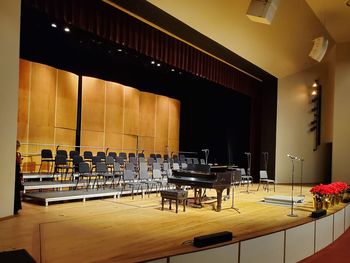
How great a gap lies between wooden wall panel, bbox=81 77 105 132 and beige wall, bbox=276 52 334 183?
21.1ft

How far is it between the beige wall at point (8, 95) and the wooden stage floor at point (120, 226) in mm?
456

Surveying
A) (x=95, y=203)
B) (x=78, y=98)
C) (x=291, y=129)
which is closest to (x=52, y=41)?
(x=78, y=98)

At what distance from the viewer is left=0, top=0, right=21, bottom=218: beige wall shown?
494 cm

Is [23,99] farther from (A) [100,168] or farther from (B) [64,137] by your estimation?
(A) [100,168]

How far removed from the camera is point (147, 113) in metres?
13.0

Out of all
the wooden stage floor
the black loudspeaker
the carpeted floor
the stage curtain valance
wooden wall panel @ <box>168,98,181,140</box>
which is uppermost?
the stage curtain valance

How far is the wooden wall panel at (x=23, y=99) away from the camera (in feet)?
28.3

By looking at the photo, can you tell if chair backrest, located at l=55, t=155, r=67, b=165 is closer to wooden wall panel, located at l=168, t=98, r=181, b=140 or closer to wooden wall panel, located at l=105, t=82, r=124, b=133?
wooden wall panel, located at l=105, t=82, r=124, b=133

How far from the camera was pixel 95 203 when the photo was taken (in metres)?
6.62

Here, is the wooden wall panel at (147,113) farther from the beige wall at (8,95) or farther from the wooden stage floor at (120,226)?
the beige wall at (8,95)

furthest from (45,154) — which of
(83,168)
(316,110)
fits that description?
(316,110)

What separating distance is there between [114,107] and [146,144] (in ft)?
6.87

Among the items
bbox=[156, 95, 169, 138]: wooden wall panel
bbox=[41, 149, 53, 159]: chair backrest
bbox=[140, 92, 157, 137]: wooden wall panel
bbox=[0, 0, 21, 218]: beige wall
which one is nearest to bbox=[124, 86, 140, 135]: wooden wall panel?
bbox=[140, 92, 157, 137]: wooden wall panel

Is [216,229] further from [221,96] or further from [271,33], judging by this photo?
[221,96]
